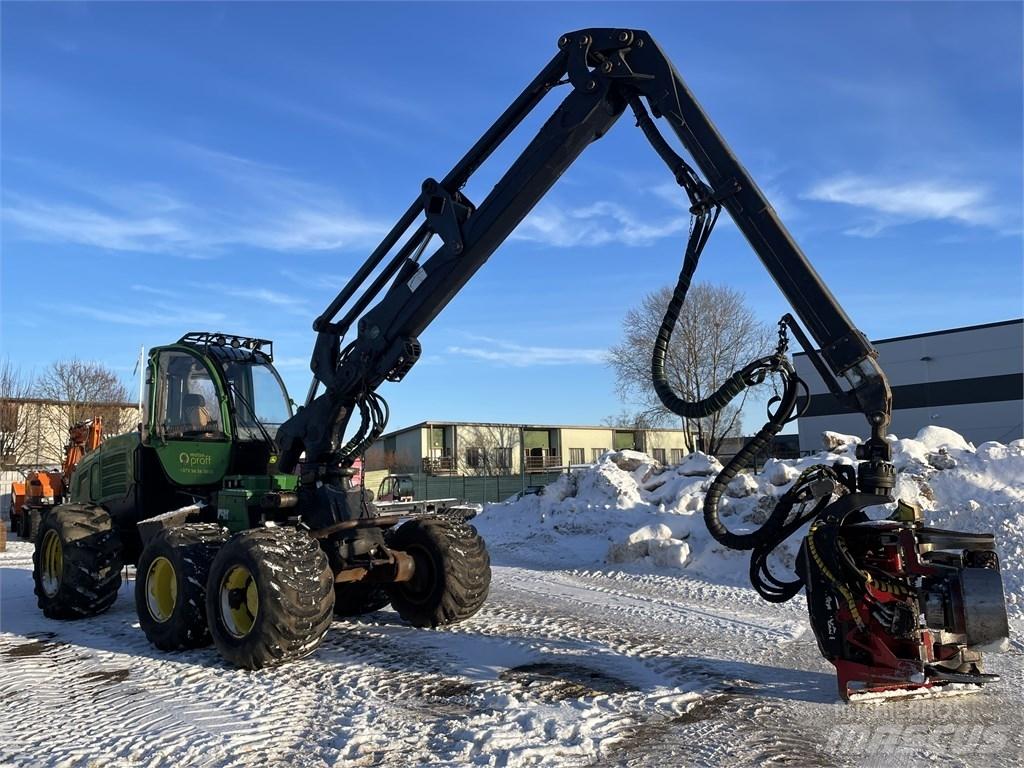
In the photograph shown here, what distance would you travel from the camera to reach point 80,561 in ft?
30.3

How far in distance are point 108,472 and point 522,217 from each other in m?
6.44

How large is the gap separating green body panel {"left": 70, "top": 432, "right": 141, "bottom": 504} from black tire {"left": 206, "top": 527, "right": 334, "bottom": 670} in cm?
327

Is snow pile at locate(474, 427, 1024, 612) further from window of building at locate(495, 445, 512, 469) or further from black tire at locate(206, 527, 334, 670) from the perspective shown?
window of building at locate(495, 445, 512, 469)

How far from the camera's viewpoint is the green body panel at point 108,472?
9.95 meters

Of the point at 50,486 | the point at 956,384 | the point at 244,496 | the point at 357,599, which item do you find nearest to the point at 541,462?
the point at 956,384

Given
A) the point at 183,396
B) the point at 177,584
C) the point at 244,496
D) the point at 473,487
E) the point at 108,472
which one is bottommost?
the point at 177,584

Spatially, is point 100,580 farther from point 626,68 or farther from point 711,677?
point 626,68

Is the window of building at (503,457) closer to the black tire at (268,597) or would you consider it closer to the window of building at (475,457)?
the window of building at (475,457)

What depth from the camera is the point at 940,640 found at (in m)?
5.58

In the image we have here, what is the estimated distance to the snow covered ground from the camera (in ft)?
16.2

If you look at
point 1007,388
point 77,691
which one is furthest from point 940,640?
point 1007,388

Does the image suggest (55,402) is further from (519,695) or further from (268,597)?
(519,695)

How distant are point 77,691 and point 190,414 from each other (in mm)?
3600

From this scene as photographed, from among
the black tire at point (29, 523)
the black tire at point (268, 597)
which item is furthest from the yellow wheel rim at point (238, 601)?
the black tire at point (29, 523)
